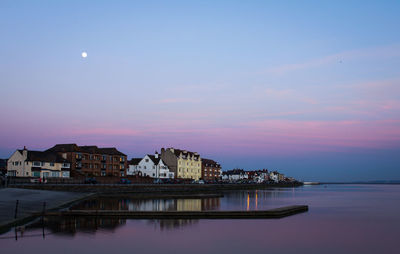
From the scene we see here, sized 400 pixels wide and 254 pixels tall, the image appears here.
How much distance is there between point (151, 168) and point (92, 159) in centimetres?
2831

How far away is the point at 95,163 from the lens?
5118 inches

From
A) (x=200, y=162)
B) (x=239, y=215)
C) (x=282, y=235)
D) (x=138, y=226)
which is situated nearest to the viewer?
(x=282, y=235)

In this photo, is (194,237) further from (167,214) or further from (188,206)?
(188,206)

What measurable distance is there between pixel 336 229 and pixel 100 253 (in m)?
23.4

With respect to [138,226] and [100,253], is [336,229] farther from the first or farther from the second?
[100,253]

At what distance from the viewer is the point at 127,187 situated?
92.4 m

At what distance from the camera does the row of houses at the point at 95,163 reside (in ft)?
349

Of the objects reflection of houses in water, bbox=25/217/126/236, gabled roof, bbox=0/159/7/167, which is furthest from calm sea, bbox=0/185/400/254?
gabled roof, bbox=0/159/7/167

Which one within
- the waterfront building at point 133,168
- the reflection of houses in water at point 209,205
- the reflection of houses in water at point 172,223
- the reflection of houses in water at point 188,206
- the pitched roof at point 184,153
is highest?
the pitched roof at point 184,153

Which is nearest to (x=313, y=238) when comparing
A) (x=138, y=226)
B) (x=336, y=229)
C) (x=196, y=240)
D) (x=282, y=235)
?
(x=282, y=235)

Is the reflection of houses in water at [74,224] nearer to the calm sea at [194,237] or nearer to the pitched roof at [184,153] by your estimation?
the calm sea at [194,237]

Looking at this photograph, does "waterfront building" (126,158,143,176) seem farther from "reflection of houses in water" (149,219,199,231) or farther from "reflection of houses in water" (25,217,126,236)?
"reflection of houses in water" (149,219,199,231)

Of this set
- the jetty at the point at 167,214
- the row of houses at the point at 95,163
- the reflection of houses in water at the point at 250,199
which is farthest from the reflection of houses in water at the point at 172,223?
the row of houses at the point at 95,163

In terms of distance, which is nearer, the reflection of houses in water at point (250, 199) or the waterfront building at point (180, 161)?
the reflection of houses in water at point (250, 199)
